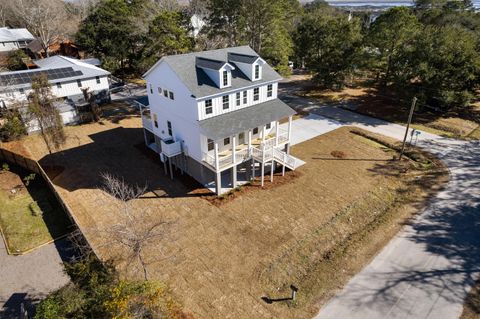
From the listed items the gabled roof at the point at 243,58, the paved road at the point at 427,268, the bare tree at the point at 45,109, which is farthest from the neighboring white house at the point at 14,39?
the paved road at the point at 427,268

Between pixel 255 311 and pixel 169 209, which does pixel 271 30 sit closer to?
pixel 169 209

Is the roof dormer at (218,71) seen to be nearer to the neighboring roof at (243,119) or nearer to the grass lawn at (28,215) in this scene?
the neighboring roof at (243,119)

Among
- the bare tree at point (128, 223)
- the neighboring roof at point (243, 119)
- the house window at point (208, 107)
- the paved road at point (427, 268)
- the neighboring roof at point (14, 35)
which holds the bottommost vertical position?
the paved road at point (427, 268)

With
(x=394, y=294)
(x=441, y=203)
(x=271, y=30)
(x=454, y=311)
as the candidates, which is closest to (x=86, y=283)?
(x=394, y=294)

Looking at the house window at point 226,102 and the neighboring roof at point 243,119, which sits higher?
the house window at point 226,102

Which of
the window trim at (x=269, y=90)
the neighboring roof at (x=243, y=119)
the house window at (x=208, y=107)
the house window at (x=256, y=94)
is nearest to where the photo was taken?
the neighboring roof at (x=243, y=119)

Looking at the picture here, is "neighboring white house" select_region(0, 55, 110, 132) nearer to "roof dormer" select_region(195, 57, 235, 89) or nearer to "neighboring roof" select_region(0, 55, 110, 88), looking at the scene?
"neighboring roof" select_region(0, 55, 110, 88)

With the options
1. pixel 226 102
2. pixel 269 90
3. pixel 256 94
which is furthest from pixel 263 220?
pixel 269 90
